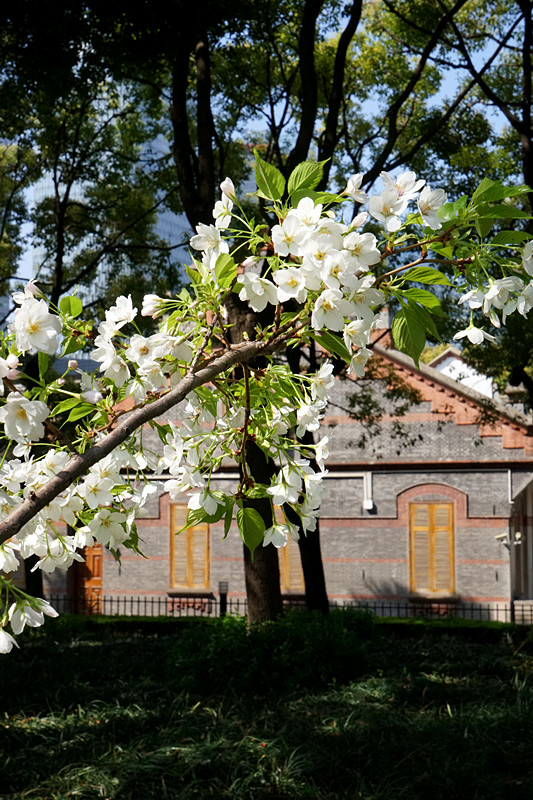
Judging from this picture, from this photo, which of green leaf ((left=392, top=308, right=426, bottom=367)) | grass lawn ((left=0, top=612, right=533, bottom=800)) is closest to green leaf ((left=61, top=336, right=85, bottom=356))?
green leaf ((left=392, top=308, right=426, bottom=367))

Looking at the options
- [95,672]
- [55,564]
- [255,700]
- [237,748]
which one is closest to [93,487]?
[55,564]

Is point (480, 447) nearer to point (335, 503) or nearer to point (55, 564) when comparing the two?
point (335, 503)

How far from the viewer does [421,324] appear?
5.75ft

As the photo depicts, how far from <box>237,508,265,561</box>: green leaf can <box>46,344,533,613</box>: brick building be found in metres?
15.2

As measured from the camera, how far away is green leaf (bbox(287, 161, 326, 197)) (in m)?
1.79

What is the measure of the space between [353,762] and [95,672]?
3788 millimetres

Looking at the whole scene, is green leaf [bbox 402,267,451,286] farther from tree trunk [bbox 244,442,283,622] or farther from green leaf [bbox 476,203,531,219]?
tree trunk [bbox 244,442,283,622]

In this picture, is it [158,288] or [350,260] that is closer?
[350,260]

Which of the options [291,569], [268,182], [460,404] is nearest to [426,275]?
[268,182]

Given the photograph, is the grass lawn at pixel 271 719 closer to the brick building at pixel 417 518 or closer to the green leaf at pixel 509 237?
the green leaf at pixel 509 237

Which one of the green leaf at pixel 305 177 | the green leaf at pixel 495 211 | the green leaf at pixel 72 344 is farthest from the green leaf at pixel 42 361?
the green leaf at pixel 495 211

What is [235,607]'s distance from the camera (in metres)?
18.7

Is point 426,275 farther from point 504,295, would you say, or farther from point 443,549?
point 443,549

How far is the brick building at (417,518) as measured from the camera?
17.6 m
